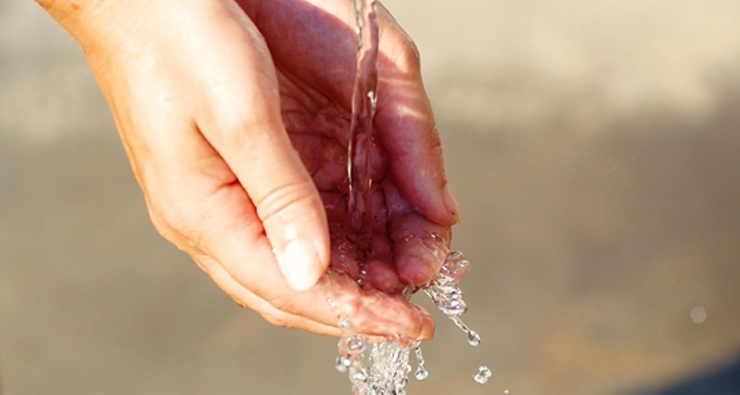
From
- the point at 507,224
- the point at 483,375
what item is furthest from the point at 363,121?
the point at 507,224

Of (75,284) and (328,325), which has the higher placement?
(328,325)

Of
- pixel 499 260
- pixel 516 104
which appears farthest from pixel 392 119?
pixel 516 104

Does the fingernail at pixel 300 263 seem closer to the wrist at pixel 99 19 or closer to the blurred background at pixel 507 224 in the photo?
the wrist at pixel 99 19

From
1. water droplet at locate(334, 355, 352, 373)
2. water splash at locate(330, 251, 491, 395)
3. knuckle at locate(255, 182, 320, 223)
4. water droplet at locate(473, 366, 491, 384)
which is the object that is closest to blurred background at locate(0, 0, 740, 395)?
water droplet at locate(473, 366, 491, 384)

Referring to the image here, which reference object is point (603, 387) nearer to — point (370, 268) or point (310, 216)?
point (370, 268)

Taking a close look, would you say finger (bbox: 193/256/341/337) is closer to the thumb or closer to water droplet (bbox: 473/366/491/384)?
the thumb

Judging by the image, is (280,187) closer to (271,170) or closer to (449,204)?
(271,170)

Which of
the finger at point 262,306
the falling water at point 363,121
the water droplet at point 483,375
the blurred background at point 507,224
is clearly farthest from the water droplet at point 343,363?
the blurred background at point 507,224
